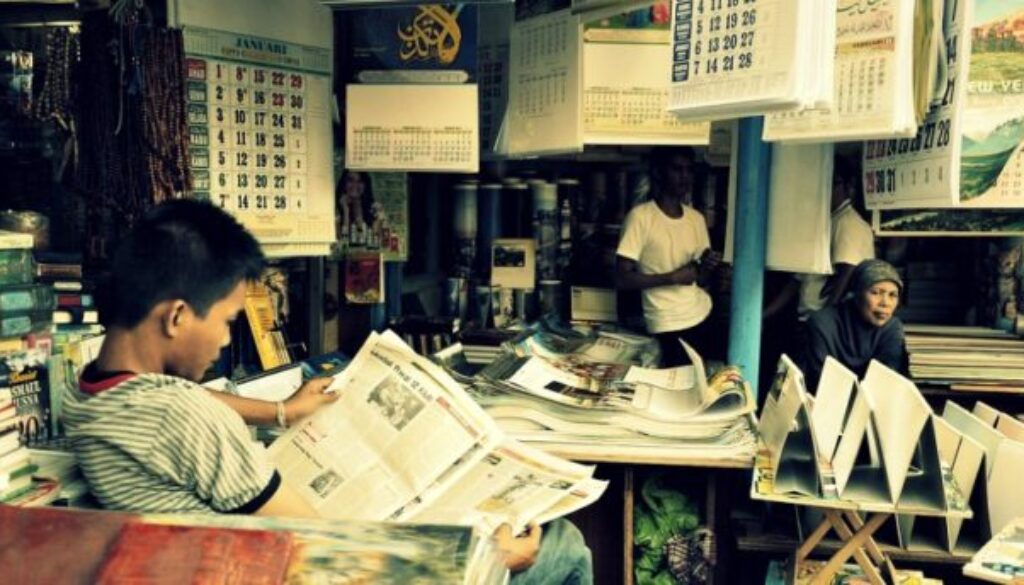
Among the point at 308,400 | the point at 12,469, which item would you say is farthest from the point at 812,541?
the point at 12,469

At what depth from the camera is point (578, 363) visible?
12.0ft

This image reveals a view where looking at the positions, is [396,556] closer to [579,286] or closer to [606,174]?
[579,286]

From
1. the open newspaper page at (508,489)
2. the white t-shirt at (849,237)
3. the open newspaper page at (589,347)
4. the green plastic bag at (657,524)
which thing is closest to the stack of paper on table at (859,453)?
the green plastic bag at (657,524)

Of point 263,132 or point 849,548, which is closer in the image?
point 849,548

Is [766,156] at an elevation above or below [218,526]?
above

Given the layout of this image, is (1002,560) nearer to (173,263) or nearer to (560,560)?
(560,560)

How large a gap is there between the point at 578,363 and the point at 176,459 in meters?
1.88

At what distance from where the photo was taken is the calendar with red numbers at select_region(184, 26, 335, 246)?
3.35m

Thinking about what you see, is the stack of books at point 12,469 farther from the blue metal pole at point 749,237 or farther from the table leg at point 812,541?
the blue metal pole at point 749,237

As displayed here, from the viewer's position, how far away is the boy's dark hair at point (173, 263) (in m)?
2.04

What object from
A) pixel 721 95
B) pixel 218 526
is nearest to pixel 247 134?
pixel 721 95

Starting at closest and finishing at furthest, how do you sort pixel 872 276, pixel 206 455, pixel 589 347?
pixel 206 455
pixel 589 347
pixel 872 276

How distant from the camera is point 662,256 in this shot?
207 inches

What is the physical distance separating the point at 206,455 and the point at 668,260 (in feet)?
11.8
